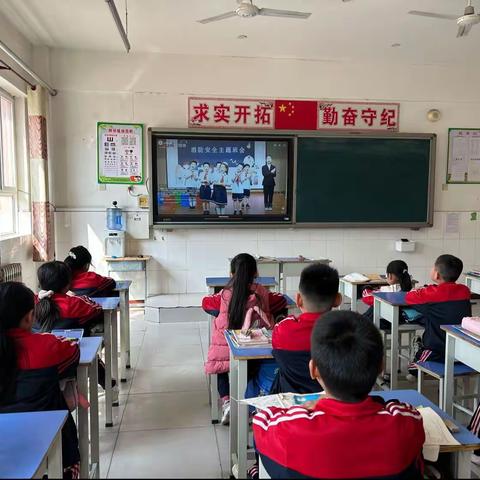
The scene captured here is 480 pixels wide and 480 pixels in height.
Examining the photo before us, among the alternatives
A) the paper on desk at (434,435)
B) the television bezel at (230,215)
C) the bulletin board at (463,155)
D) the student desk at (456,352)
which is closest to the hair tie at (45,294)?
the paper on desk at (434,435)

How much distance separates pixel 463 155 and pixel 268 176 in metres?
2.72

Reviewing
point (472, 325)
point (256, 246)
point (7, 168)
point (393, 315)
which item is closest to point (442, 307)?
point (393, 315)

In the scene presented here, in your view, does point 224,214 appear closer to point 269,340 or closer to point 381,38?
point 381,38

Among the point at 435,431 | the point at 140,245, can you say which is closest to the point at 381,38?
the point at 140,245

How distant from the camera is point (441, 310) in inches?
116

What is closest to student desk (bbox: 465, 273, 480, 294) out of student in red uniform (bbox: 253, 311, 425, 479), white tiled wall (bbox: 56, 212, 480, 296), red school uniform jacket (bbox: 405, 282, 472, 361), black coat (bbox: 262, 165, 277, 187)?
white tiled wall (bbox: 56, 212, 480, 296)

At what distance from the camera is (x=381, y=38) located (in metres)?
5.30

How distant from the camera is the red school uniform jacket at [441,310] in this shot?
2932mm

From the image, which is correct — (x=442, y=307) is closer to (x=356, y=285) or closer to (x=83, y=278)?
(x=356, y=285)

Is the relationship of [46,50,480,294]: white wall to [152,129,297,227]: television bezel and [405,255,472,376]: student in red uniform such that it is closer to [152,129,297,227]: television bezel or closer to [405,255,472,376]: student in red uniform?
[152,129,297,227]: television bezel

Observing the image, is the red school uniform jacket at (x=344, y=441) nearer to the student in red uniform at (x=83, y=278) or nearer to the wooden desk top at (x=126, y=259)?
the student in red uniform at (x=83, y=278)

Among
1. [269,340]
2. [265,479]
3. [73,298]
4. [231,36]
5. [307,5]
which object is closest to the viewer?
[265,479]

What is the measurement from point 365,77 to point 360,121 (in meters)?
0.57

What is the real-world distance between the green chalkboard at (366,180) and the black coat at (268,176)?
323 mm
